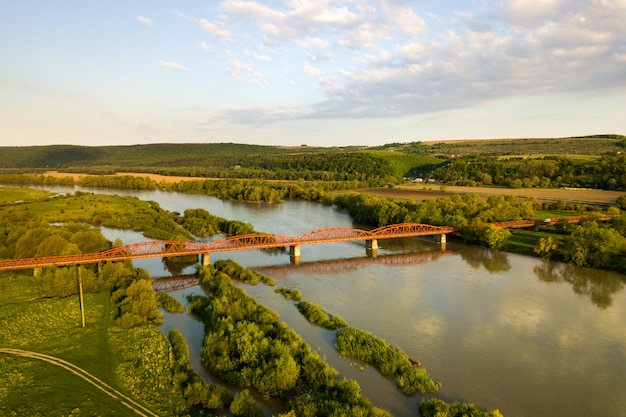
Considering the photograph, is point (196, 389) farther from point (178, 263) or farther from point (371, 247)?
point (371, 247)

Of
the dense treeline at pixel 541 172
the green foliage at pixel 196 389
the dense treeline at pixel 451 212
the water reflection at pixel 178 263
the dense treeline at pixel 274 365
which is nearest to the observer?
the dense treeline at pixel 274 365

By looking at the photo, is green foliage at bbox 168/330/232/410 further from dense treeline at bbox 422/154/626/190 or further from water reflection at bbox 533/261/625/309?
dense treeline at bbox 422/154/626/190

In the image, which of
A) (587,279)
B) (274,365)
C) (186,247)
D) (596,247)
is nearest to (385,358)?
(274,365)

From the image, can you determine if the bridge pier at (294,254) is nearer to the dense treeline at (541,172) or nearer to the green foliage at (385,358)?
the green foliage at (385,358)

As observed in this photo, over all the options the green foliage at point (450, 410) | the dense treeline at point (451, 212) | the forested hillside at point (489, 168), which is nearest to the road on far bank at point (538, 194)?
the forested hillside at point (489, 168)

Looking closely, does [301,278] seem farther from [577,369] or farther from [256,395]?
[577,369]

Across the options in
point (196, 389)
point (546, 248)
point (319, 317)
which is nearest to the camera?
point (196, 389)

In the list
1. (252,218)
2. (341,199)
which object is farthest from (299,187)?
(252,218)
